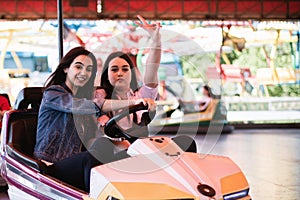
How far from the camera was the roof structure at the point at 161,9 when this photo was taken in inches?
399

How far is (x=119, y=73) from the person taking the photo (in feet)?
9.41

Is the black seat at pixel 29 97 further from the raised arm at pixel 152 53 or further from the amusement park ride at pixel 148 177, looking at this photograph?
the raised arm at pixel 152 53

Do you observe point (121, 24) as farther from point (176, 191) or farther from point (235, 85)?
point (176, 191)

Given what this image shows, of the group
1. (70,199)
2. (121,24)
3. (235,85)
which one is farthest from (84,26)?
(70,199)

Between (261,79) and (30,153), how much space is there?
8701 millimetres

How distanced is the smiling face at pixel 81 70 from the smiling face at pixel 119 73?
0.53 ft

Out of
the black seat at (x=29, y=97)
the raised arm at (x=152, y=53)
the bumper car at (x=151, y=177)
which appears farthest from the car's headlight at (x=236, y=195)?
the black seat at (x=29, y=97)

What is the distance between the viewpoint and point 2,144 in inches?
120

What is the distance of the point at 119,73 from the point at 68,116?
0.33 m

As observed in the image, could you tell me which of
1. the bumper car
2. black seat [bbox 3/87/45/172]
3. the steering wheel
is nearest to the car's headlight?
the bumper car

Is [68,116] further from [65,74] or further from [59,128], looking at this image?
[65,74]

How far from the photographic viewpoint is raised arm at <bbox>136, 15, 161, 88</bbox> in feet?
8.93

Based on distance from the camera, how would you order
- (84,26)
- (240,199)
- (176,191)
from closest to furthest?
(176,191) < (240,199) < (84,26)

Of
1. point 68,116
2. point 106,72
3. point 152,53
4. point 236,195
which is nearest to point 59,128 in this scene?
point 68,116
